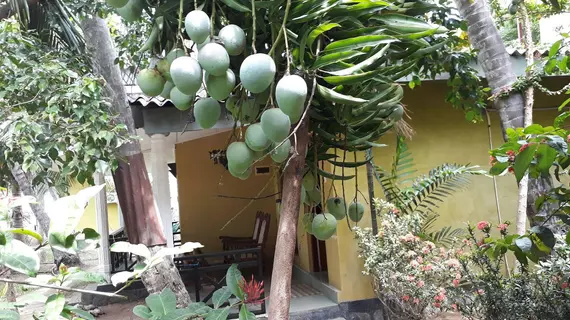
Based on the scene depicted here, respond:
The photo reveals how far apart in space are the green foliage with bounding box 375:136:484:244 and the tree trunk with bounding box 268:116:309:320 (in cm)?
350

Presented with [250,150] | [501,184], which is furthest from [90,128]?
[501,184]

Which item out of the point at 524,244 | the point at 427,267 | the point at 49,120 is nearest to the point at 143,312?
the point at 524,244

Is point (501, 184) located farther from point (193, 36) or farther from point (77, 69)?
point (193, 36)

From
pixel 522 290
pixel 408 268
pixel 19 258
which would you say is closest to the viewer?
pixel 19 258

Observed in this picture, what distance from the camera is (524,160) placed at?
1.64 meters

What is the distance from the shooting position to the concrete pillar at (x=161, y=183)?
260 inches

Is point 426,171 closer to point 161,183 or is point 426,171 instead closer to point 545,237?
point 161,183

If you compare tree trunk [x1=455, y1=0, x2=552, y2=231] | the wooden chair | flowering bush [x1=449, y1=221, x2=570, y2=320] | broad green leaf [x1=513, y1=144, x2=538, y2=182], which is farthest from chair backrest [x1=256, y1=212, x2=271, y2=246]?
broad green leaf [x1=513, y1=144, x2=538, y2=182]

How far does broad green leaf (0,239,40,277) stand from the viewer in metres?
0.81

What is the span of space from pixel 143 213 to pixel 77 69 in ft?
4.59

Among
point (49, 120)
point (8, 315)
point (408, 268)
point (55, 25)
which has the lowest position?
point (408, 268)

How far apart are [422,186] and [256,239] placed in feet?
10.9

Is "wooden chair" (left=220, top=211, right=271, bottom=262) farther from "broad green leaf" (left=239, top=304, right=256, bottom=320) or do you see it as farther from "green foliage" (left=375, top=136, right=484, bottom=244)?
"broad green leaf" (left=239, top=304, right=256, bottom=320)

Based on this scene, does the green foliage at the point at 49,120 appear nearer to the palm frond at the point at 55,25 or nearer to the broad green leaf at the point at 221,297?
the palm frond at the point at 55,25
